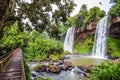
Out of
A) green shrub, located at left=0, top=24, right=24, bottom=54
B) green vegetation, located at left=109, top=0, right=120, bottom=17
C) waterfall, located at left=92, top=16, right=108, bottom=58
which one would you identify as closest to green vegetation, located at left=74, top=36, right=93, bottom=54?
waterfall, located at left=92, top=16, right=108, bottom=58

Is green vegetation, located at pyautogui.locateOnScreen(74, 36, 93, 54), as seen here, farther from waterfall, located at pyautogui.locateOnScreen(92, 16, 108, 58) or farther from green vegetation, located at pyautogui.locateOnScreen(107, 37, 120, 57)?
green vegetation, located at pyautogui.locateOnScreen(107, 37, 120, 57)

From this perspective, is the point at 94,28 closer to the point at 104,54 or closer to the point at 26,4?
the point at 104,54

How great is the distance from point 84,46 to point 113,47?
15.5 metres

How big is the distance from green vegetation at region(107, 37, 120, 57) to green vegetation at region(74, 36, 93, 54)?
32.4 feet

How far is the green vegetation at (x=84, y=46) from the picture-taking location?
193ft

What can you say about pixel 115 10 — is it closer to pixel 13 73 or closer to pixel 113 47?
pixel 113 47

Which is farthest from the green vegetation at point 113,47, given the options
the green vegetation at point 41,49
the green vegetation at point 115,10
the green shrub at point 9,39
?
the green shrub at point 9,39

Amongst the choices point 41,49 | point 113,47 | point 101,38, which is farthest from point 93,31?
point 41,49

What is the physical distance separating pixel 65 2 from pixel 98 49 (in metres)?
39.5

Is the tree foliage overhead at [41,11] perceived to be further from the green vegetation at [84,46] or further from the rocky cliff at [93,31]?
the green vegetation at [84,46]

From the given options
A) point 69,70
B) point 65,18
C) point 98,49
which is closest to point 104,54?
point 98,49

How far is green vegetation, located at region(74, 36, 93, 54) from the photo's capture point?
5874 centimetres

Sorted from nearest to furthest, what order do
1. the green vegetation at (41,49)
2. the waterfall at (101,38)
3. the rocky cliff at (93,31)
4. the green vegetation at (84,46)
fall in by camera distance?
the green vegetation at (41,49) < the rocky cliff at (93,31) < the waterfall at (101,38) < the green vegetation at (84,46)

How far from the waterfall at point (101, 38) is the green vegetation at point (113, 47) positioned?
1.33 m
